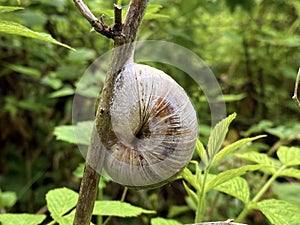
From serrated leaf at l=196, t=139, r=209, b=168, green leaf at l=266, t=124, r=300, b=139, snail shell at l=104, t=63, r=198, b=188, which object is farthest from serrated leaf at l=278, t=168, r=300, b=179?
green leaf at l=266, t=124, r=300, b=139

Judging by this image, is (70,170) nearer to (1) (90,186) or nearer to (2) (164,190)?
(2) (164,190)

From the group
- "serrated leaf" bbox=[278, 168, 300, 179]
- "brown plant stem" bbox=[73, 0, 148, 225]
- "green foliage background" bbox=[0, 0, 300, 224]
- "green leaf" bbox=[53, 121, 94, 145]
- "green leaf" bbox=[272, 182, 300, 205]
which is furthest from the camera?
"green foliage background" bbox=[0, 0, 300, 224]

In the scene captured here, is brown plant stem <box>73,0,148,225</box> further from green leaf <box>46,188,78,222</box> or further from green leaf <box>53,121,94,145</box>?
green leaf <box>53,121,94,145</box>

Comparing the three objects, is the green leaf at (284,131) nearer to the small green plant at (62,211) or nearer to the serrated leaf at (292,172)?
the serrated leaf at (292,172)

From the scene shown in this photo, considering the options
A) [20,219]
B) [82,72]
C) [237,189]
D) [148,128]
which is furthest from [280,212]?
[82,72]

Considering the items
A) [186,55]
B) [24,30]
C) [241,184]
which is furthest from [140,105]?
[186,55]

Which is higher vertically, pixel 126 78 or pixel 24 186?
pixel 126 78

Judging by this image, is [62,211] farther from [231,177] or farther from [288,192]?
[288,192]

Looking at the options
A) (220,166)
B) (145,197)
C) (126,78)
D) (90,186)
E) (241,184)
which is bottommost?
(145,197)
